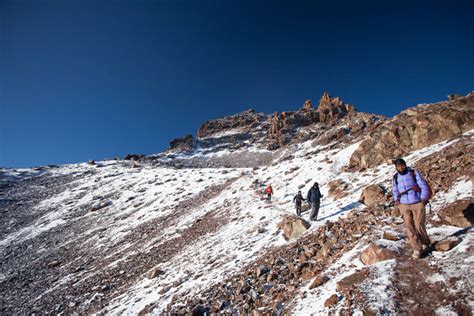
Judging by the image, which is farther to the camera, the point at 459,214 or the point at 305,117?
the point at 305,117

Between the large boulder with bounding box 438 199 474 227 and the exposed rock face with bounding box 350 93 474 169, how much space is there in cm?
1001

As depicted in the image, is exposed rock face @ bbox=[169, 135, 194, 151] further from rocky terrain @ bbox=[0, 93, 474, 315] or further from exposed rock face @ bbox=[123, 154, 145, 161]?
rocky terrain @ bbox=[0, 93, 474, 315]

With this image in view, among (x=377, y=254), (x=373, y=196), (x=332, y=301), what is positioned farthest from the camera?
(x=373, y=196)

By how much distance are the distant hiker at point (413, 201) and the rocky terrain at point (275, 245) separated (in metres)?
0.31

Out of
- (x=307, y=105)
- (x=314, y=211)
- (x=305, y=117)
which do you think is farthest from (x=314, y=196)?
(x=307, y=105)

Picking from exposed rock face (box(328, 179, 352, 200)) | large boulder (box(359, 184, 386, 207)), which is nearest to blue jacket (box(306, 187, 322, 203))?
exposed rock face (box(328, 179, 352, 200))

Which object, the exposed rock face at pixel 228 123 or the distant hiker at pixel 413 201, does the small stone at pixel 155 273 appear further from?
the exposed rock face at pixel 228 123

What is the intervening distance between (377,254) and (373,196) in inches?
233

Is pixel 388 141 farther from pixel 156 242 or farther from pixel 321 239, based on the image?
pixel 156 242

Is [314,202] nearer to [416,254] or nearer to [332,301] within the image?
[416,254]

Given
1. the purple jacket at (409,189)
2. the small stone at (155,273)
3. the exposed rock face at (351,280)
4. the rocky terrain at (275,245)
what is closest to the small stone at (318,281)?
the rocky terrain at (275,245)

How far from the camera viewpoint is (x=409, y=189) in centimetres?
620

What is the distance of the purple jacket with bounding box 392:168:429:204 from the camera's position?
600cm

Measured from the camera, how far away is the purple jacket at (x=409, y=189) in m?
6.00
